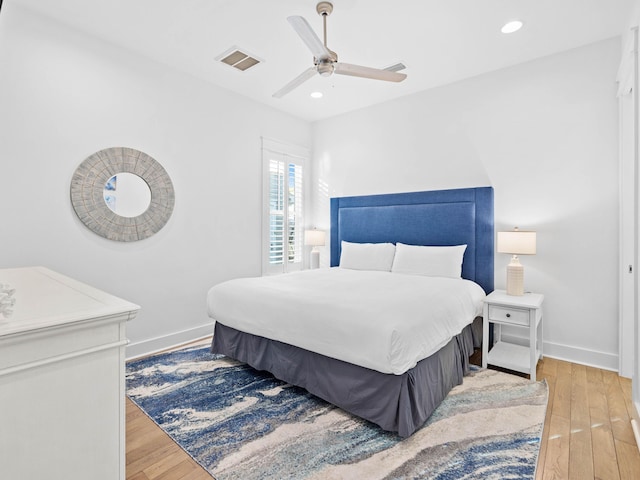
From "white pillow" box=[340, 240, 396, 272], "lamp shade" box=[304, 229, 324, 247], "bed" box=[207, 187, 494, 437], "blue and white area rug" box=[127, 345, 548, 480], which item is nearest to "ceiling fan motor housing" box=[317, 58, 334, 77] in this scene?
"bed" box=[207, 187, 494, 437]

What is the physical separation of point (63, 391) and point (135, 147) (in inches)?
111

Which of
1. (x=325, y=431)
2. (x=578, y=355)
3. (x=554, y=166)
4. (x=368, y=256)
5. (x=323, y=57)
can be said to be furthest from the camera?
(x=368, y=256)

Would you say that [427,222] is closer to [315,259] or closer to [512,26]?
[315,259]

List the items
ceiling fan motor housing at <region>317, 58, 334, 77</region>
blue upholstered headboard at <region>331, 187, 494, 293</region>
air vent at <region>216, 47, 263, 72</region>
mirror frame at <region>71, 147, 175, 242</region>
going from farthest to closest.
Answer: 1. blue upholstered headboard at <region>331, 187, 494, 293</region>
2. air vent at <region>216, 47, 263, 72</region>
3. mirror frame at <region>71, 147, 175, 242</region>
4. ceiling fan motor housing at <region>317, 58, 334, 77</region>

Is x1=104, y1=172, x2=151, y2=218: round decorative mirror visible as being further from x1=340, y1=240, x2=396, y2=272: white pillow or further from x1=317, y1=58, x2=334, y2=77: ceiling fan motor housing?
x1=340, y1=240, x2=396, y2=272: white pillow

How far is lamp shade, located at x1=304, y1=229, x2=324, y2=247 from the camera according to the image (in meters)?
4.70

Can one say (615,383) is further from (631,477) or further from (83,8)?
(83,8)

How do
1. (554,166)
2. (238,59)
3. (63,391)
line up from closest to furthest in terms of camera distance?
1. (63,391)
2. (554,166)
3. (238,59)

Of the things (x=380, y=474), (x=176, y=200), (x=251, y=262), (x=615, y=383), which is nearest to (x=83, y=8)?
(x=176, y=200)

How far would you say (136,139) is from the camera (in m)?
3.20

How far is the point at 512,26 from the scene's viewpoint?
273 centimetres

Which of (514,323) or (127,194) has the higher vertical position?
(127,194)

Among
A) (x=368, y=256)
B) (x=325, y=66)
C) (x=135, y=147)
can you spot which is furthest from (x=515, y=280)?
(x=135, y=147)

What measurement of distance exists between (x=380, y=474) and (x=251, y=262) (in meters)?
3.03
